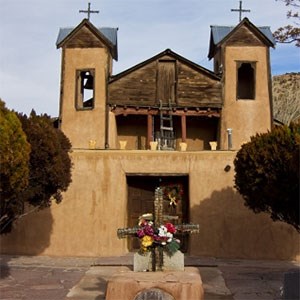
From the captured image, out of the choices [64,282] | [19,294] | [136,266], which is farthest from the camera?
[64,282]

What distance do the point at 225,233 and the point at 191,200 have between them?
153 centimetres

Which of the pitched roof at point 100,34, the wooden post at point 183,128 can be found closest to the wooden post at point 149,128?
the wooden post at point 183,128

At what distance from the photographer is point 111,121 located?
2248 centimetres

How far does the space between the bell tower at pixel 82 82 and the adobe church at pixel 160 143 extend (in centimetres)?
4

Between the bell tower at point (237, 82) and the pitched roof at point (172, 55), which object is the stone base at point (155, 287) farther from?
the pitched roof at point (172, 55)

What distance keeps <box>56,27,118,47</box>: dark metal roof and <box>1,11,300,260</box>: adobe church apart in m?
0.09

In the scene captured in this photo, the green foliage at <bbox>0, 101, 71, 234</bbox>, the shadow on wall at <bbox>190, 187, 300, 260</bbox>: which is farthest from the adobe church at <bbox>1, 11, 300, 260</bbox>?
the green foliage at <bbox>0, 101, 71, 234</bbox>

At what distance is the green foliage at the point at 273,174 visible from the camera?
12109 mm

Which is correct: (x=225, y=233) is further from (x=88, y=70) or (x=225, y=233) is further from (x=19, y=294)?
(x=88, y=70)

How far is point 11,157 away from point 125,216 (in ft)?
26.8

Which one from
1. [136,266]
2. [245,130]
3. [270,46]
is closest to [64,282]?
[136,266]

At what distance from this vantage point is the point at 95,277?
1306cm

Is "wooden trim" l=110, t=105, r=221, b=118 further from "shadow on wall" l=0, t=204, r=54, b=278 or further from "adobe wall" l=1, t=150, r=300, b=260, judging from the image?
"shadow on wall" l=0, t=204, r=54, b=278

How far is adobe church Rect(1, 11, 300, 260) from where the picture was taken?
17.3 metres
